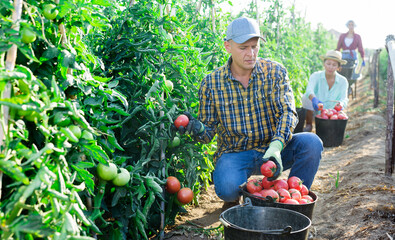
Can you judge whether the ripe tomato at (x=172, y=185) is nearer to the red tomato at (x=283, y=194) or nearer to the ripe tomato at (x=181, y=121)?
the ripe tomato at (x=181, y=121)

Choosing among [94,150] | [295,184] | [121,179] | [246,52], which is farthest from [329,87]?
[94,150]

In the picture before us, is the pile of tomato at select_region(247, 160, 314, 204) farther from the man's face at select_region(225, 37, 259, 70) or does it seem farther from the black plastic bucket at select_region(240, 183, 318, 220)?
the man's face at select_region(225, 37, 259, 70)

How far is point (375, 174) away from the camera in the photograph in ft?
12.5

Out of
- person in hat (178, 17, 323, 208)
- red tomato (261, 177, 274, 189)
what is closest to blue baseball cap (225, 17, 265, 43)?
person in hat (178, 17, 323, 208)

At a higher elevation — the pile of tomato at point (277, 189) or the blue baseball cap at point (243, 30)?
the blue baseball cap at point (243, 30)

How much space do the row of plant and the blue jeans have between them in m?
0.21

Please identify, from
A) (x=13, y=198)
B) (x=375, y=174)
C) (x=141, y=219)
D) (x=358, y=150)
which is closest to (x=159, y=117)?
(x=141, y=219)

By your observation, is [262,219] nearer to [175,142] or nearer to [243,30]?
[175,142]

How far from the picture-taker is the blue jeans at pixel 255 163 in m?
2.84

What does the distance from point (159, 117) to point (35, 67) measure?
1070 mm

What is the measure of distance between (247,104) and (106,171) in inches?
53.5

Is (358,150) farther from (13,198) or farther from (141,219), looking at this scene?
(13,198)

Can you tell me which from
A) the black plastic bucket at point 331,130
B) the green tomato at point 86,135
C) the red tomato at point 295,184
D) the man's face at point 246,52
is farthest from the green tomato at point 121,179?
the black plastic bucket at point 331,130

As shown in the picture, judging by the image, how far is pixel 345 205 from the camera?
3238 mm
